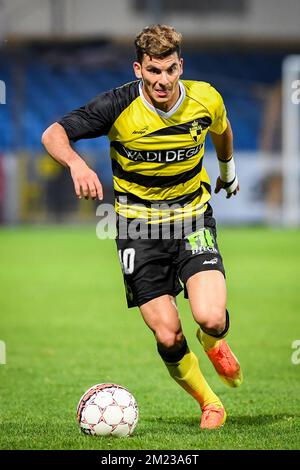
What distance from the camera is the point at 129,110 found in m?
5.84

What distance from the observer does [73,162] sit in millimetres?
A: 5418

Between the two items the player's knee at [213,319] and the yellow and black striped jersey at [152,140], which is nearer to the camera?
the player's knee at [213,319]

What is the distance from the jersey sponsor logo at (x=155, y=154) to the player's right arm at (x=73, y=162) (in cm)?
39

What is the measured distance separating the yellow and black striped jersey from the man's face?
0.15 meters

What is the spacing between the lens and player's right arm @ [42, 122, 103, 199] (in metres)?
5.20

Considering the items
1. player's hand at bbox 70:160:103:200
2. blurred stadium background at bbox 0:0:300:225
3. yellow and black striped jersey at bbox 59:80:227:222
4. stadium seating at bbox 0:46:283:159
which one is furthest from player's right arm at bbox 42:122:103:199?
stadium seating at bbox 0:46:283:159

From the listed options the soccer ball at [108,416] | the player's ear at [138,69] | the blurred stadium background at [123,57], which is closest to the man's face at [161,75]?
the player's ear at [138,69]

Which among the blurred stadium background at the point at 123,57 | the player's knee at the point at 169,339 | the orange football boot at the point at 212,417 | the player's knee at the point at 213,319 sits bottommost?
the orange football boot at the point at 212,417

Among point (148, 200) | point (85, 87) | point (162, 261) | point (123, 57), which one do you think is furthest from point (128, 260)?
point (123, 57)

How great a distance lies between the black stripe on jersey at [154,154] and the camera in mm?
5863

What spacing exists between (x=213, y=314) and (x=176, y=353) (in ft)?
1.23

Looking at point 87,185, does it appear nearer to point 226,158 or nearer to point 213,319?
point 213,319

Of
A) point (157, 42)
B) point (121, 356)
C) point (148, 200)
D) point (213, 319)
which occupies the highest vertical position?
point (157, 42)

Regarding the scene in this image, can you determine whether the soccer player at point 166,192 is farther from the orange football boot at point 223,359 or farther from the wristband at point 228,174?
the wristband at point 228,174
